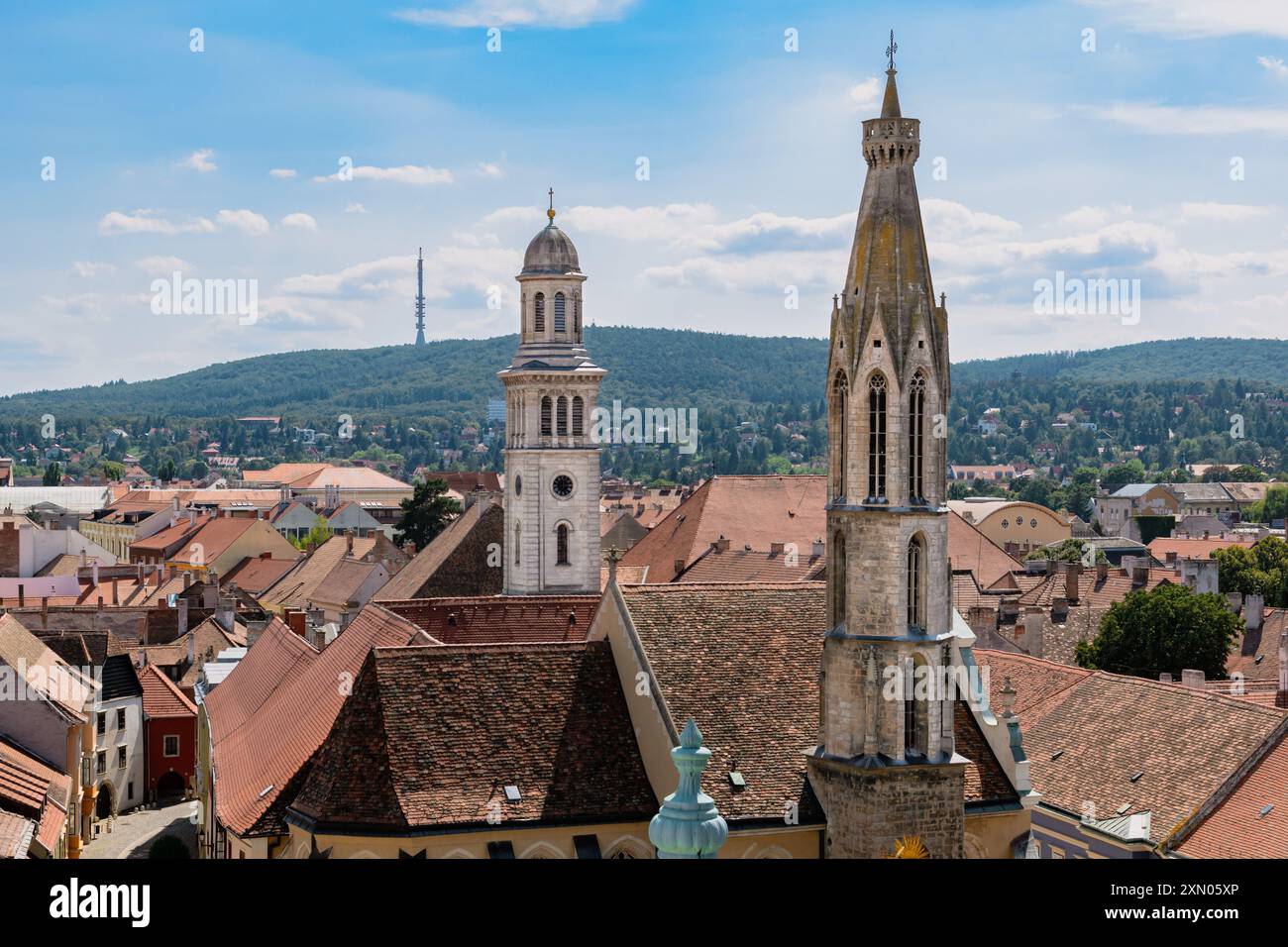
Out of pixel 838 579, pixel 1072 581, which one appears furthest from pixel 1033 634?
pixel 838 579

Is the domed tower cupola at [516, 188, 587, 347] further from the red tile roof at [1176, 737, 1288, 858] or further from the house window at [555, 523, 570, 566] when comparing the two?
the red tile roof at [1176, 737, 1288, 858]

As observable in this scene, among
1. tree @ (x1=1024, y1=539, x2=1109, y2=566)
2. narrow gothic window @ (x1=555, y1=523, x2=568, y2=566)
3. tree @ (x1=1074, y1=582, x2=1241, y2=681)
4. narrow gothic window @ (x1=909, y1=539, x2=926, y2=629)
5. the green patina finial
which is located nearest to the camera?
the green patina finial

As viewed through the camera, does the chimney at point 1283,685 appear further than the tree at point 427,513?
No

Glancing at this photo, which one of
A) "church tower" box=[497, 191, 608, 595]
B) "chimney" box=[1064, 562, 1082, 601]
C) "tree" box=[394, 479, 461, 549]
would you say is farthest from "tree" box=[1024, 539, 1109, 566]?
"church tower" box=[497, 191, 608, 595]

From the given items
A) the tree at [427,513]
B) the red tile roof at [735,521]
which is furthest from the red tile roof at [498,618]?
the tree at [427,513]

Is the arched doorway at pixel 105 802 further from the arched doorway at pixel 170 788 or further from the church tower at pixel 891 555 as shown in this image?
the church tower at pixel 891 555
